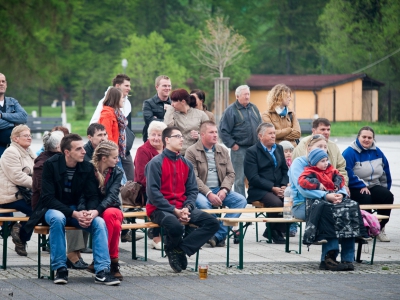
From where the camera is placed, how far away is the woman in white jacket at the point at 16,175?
30.7 feet

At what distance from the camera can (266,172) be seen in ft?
34.6

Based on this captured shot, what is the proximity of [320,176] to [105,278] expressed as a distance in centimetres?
264

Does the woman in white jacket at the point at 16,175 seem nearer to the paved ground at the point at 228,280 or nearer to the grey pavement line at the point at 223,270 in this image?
the paved ground at the point at 228,280

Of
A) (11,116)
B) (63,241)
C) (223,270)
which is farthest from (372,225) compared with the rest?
(11,116)

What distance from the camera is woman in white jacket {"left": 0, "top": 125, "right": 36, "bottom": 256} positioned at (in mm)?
9344

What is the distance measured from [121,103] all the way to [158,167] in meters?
2.08

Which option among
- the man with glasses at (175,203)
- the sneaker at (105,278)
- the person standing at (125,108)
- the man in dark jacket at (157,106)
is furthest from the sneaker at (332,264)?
the man in dark jacket at (157,106)

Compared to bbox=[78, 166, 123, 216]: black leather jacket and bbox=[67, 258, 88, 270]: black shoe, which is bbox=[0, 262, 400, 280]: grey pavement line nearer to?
bbox=[67, 258, 88, 270]: black shoe

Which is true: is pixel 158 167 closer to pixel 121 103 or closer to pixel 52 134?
pixel 52 134

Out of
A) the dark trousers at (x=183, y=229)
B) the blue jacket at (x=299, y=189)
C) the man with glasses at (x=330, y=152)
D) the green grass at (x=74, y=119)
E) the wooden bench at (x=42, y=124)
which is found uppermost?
the green grass at (x=74, y=119)

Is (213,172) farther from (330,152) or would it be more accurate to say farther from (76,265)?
(76,265)

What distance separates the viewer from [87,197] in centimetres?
819

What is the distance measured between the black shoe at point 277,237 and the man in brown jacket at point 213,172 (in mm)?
625

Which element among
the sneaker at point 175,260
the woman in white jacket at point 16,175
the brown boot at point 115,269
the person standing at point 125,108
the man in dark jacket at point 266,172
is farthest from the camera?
the person standing at point 125,108
